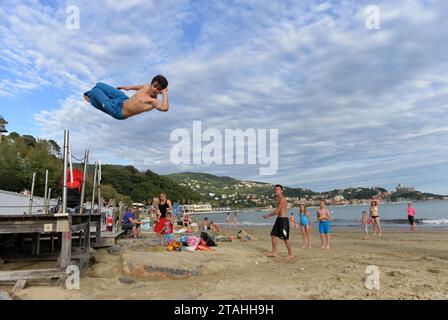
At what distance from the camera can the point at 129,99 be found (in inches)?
202

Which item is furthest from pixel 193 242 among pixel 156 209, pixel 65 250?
pixel 65 250

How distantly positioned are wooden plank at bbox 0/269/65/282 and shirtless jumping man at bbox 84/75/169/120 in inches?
129

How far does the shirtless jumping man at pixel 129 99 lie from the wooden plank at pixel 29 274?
10.8 feet

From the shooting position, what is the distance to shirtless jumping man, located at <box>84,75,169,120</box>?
509cm

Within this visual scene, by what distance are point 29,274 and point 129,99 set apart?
3.85 m

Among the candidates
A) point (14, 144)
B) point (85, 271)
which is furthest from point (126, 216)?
point (14, 144)

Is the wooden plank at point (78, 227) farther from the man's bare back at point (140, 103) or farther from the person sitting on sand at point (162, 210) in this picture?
the man's bare back at point (140, 103)

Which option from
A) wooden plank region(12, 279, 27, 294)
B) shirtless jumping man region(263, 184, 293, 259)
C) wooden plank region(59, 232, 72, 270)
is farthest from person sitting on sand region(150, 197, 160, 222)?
wooden plank region(12, 279, 27, 294)

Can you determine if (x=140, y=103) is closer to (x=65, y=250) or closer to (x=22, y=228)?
(x=65, y=250)

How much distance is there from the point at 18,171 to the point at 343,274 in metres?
32.9

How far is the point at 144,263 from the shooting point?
7516mm

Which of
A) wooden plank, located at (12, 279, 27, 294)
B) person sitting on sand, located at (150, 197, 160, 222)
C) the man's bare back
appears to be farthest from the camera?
person sitting on sand, located at (150, 197, 160, 222)

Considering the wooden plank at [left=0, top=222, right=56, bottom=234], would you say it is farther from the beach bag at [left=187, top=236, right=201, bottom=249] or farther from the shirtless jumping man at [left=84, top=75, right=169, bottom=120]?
→ the beach bag at [left=187, top=236, right=201, bottom=249]
